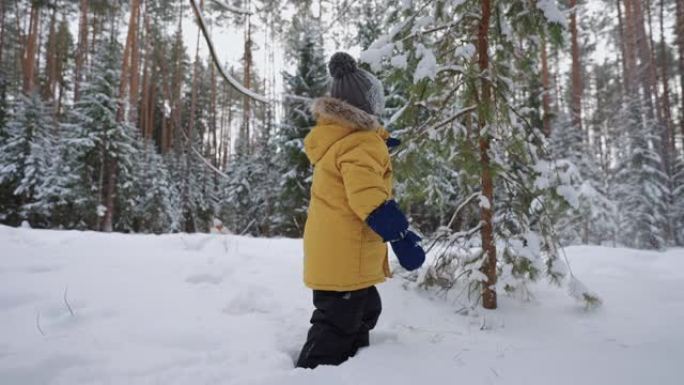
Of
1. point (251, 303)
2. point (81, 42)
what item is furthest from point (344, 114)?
point (81, 42)

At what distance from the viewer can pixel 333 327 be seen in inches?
89.0

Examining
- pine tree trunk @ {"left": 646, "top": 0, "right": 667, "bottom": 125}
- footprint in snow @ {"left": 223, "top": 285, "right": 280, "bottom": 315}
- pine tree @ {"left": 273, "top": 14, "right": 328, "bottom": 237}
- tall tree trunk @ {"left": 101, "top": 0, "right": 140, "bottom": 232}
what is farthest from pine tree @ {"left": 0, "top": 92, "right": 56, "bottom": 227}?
pine tree trunk @ {"left": 646, "top": 0, "right": 667, "bottom": 125}

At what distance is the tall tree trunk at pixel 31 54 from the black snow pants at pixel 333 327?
2370cm

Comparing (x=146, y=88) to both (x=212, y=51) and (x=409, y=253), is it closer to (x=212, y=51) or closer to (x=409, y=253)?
(x=212, y=51)

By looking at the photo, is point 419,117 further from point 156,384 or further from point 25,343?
point 25,343

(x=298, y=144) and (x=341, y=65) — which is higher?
(x=298, y=144)

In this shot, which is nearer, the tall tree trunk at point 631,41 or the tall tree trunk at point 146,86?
the tall tree trunk at point 631,41

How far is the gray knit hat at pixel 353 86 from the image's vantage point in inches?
97.5

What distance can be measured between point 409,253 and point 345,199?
480 millimetres

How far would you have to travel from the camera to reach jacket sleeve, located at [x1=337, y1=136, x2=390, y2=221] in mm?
2086

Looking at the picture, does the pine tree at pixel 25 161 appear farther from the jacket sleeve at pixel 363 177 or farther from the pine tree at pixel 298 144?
the jacket sleeve at pixel 363 177

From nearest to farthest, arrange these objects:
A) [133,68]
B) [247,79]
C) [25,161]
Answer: [25,161] → [247,79] → [133,68]

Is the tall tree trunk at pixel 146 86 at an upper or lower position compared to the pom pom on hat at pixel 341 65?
upper

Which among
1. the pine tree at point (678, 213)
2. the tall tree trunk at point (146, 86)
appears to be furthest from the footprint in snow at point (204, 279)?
the tall tree trunk at point (146, 86)
